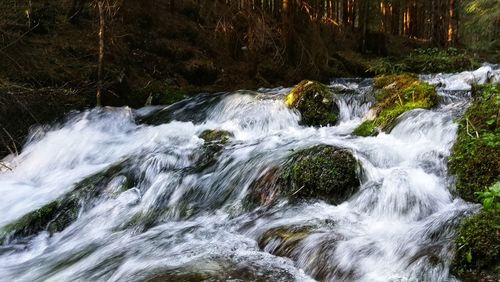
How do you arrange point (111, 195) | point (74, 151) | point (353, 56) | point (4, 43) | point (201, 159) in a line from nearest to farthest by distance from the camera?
1. point (111, 195)
2. point (201, 159)
3. point (74, 151)
4. point (4, 43)
5. point (353, 56)

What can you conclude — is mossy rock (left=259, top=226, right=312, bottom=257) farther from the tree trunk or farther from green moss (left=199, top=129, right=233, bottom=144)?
the tree trunk

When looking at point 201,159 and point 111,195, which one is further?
point 201,159

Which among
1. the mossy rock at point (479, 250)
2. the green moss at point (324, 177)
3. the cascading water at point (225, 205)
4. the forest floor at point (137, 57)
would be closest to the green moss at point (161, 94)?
the forest floor at point (137, 57)

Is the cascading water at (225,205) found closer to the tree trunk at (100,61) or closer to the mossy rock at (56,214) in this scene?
the mossy rock at (56,214)

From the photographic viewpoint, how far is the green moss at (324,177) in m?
5.79

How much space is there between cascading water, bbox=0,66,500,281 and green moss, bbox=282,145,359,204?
0.59ft

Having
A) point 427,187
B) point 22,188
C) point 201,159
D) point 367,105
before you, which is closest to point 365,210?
point 427,187

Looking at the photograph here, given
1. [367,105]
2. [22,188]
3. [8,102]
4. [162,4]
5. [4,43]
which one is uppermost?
[162,4]

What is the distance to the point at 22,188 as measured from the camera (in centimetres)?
790

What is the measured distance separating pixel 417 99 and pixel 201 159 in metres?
3.97

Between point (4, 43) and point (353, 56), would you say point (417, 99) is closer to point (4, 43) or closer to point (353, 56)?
point (4, 43)

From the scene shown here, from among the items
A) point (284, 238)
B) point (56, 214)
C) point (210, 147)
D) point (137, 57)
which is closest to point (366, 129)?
point (210, 147)

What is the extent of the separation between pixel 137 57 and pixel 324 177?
9132 millimetres

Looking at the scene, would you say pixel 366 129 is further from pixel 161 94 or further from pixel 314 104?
pixel 161 94
